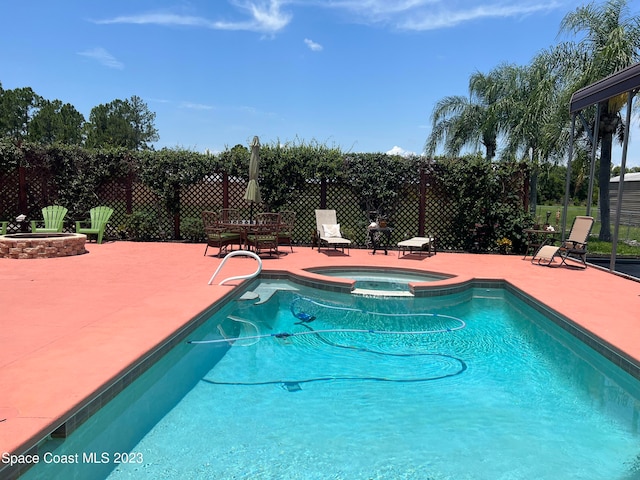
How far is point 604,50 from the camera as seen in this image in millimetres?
12156

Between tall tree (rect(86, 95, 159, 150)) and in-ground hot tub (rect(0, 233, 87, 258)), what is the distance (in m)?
25.3

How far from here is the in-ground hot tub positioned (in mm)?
8117

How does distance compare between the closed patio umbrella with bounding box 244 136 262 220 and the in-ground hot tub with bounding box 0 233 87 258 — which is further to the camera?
the closed patio umbrella with bounding box 244 136 262 220

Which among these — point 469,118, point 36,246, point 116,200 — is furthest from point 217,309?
point 469,118

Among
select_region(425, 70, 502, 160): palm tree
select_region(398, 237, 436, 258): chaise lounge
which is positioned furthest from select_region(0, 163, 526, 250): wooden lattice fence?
select_region(425, 70, 502, 160): palm tree

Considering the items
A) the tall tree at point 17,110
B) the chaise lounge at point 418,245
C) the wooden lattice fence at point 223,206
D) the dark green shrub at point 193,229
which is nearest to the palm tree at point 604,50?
the wooden lattice fence at point 223,206

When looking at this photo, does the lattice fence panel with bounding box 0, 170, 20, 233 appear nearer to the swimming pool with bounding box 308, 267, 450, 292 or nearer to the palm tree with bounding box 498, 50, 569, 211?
the swimming pool with bounding box 308, 267, 450, 292

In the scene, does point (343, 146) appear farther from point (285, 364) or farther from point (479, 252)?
point (285, 364)

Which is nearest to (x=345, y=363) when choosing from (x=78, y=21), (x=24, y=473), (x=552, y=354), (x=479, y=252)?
(x=552, y=354)

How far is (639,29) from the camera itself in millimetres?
12227

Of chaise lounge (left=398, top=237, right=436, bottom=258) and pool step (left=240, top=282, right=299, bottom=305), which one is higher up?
chaise lounge (left=398, top=237, right=436, bottom=258)

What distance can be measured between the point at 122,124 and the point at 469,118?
1056 inches

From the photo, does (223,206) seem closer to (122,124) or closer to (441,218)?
(441,218)

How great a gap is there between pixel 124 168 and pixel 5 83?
78.7 feet
